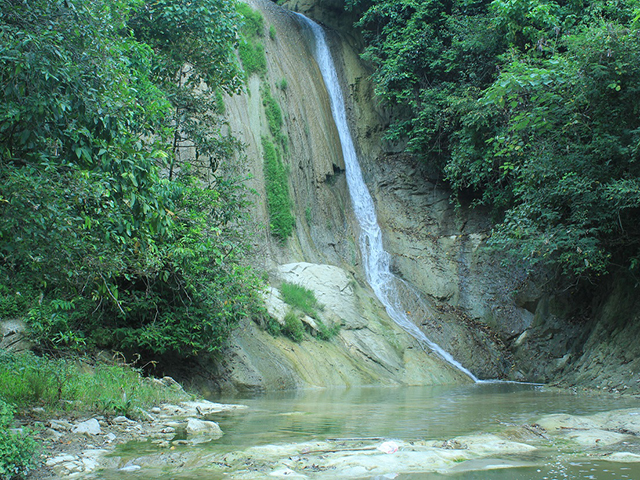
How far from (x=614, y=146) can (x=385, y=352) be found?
8053 millimetres

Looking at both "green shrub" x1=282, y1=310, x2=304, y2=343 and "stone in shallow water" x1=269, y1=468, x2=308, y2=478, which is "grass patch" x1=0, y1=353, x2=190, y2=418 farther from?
"green shrub" x1=282, y1=310, x2=304, y2=343

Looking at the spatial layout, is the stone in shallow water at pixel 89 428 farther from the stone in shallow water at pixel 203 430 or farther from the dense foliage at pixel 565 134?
the dense foliage at pixel 565 134

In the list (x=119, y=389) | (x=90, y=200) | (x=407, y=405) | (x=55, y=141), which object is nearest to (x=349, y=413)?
(x=407, y=405)

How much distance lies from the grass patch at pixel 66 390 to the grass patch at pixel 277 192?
Answer: 36.6 feet

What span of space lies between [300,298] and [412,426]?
9128 mm

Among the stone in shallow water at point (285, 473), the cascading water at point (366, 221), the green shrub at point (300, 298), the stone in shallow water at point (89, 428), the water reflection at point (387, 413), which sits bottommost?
the water reflection at point (387, 413)

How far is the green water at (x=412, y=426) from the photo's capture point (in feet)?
13.4

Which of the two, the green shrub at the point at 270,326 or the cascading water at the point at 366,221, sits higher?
the cascading water at the point at 366,221

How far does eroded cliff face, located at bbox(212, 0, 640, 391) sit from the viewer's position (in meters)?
12.9

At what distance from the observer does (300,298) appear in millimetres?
15398

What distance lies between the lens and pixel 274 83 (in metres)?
22.5

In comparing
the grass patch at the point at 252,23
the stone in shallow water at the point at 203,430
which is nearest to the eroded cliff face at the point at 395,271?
the grass patch at the point at 252,23

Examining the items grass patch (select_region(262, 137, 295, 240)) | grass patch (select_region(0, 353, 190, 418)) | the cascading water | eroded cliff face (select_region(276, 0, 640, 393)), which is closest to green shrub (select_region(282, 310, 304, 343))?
grass patch (select_region(262, 137, 295, 240))

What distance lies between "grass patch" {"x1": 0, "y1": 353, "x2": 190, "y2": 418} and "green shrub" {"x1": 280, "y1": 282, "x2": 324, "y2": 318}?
7511 millimetres
